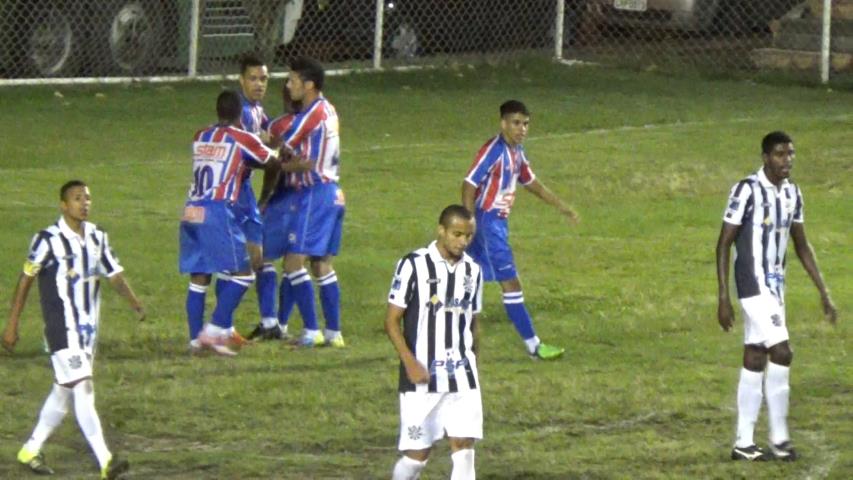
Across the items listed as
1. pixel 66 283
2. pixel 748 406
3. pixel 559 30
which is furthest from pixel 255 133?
pixel 559 30

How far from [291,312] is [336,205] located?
129cm

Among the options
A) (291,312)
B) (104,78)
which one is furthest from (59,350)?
(104,78)

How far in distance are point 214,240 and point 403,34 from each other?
48.7ft

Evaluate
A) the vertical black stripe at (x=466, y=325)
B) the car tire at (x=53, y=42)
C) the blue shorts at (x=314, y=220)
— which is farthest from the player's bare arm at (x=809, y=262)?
the car tire at (x=53, y=42)

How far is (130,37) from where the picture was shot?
1005 inches

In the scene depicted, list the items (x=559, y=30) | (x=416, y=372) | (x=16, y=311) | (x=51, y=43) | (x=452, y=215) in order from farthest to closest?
(x=559, y=30) < (x=51, y=43) < (x=16, y=311) < (x=452, y=215) < (x=416, y=372)

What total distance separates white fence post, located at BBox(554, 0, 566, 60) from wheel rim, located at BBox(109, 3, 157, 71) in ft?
19.4

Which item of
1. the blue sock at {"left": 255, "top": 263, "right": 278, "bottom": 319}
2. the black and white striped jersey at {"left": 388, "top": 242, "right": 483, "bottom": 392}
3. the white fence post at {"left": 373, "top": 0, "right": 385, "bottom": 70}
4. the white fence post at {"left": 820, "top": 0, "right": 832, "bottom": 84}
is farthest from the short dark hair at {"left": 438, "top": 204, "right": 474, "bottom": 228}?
the white fence post at {"left": 820, "top": 0, "right": 832, "bottom": 84}

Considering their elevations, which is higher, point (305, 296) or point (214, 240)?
point (214, 240)

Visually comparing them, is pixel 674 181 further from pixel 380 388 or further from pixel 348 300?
pixel 380 388

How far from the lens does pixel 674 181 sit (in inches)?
826

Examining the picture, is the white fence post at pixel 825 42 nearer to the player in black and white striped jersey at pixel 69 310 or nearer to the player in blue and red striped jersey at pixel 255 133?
the player in blue and red striped jersey at pixel 255 133

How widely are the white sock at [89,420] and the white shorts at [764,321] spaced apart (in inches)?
138

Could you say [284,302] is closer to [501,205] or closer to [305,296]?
[305,296]
